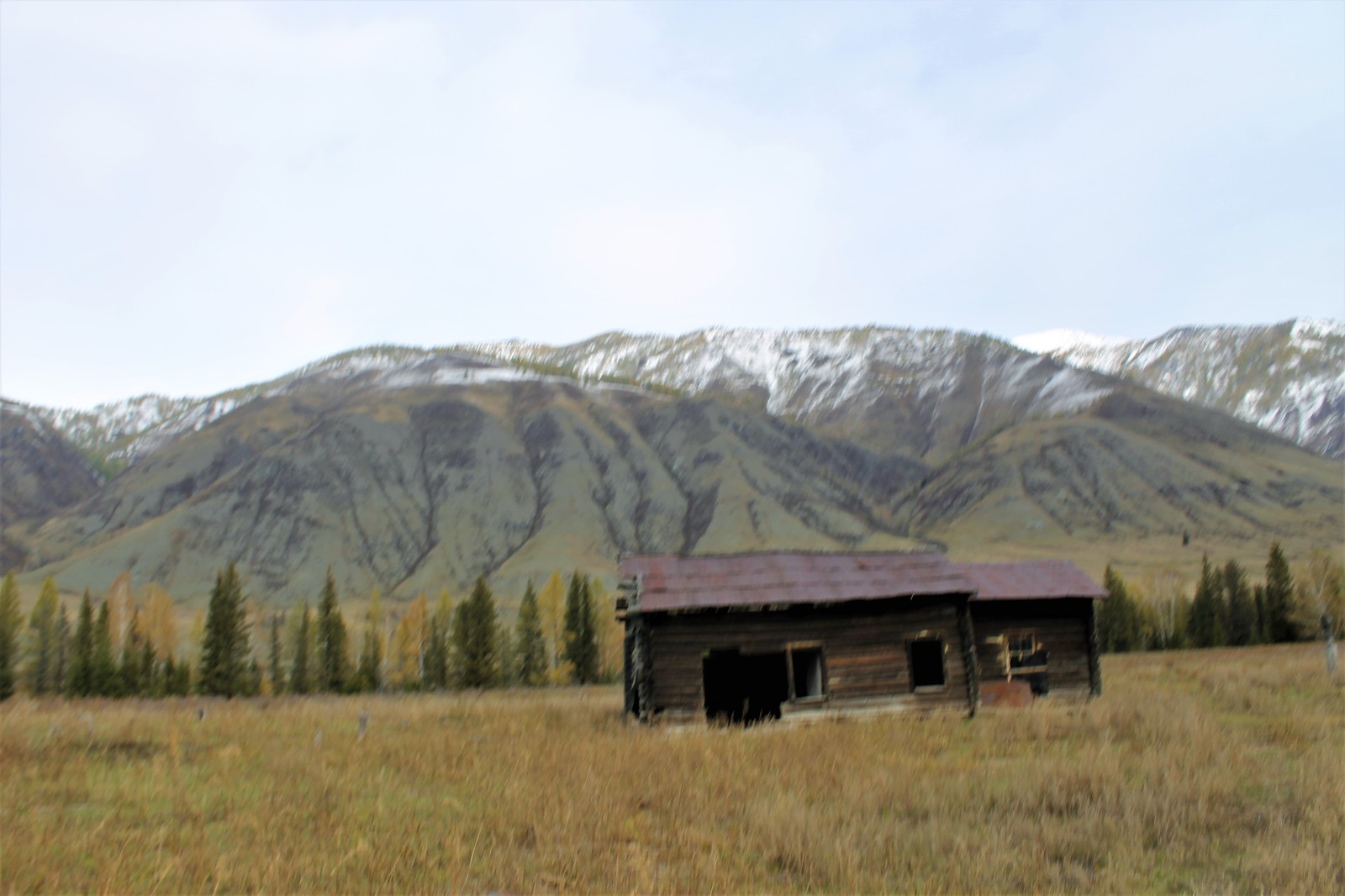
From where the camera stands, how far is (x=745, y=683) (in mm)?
26516

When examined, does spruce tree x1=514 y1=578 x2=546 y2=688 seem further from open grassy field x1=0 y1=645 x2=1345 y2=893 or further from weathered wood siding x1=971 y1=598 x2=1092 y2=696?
open grassy field x1=0 y1=645 x2=1345 y2=893

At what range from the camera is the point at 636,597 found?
2144cm

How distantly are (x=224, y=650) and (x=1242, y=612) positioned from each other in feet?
222

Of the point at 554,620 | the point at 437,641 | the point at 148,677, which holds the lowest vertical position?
the point at 148,677

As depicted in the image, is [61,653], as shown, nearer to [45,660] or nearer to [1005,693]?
[45,660]

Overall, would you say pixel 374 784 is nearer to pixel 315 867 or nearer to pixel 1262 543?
pixel 315 867

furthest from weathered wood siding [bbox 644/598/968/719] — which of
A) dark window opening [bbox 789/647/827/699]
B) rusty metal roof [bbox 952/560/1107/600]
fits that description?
rusty metal roof [bbox 952/560/1107/600]

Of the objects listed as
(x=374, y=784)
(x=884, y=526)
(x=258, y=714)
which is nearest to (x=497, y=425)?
(x=884, y=526)

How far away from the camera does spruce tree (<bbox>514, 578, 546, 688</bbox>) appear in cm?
6069

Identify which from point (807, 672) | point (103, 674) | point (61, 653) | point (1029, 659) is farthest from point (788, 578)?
point (61, 653)

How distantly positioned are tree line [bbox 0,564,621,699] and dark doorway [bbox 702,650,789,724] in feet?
107

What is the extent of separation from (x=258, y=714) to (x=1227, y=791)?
21407 mm

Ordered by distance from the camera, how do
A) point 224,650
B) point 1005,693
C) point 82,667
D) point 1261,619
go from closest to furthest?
point 1005,693 → point 82,667 → point 224,650 → point 1261,619

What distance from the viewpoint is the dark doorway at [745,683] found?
25.9 meters
